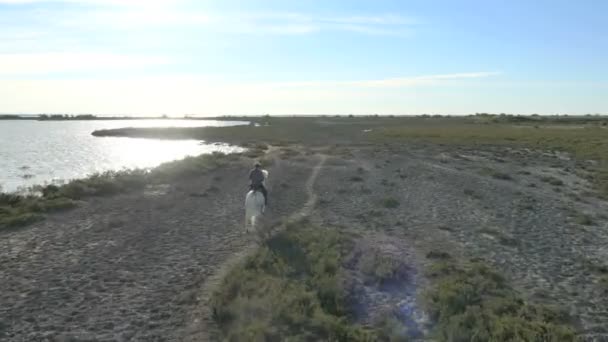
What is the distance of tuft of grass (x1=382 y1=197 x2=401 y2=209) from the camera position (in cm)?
2619

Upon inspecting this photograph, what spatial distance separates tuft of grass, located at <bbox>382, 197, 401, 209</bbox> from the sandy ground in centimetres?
36

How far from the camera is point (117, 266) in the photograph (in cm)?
1533

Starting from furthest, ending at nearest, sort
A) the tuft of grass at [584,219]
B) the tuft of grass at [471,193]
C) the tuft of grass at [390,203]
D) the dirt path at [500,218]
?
the tuft of grass at [471,193], the tuft of grass at [390,203], the tuft of grass at [584,219], the dirt path at [500,218]

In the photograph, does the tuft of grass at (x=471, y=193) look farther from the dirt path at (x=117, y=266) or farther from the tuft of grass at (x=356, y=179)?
the dirt path at (x=117, y=266)

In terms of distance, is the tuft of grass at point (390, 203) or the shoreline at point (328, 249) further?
the tuft of grass at point (390, 203)

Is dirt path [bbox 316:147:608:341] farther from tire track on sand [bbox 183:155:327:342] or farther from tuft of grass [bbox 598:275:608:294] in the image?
tire track on sand [bbox 183:155:327:342]

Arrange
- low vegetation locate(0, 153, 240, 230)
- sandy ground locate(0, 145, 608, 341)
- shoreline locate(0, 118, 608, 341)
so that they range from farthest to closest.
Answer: low vegetation locate(0, 153, 240, 230) < shoreline locate(0, 118, 608, 341) < sandy ground locate(0, 145, 608, 341)

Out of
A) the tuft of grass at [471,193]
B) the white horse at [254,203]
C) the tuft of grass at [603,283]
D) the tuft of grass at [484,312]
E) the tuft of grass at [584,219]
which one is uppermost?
the white horse at [254,203]

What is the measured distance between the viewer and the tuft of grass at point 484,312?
35.1 ft

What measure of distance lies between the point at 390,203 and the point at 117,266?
14.8 m

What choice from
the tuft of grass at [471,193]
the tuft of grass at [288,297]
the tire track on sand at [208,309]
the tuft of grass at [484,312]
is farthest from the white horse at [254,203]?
the tuft of grass at [471,193]

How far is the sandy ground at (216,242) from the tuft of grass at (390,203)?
1.19ft

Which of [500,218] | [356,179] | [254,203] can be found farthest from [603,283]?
[356,179]

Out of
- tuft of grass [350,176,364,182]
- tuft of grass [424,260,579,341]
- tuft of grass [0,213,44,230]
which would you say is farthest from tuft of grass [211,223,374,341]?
tuft of grass [350,176,364,182]
